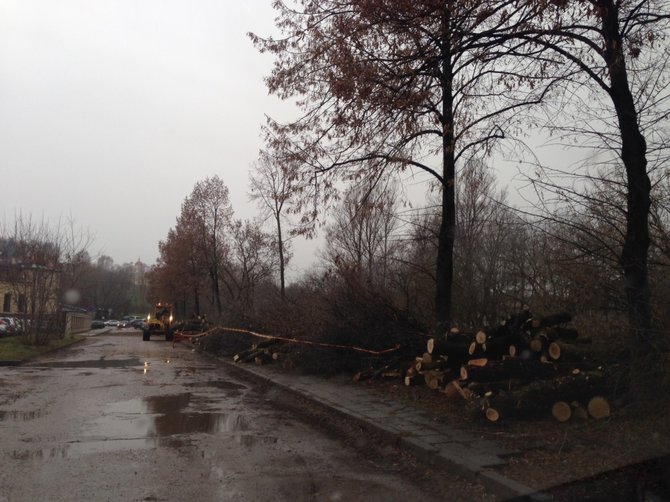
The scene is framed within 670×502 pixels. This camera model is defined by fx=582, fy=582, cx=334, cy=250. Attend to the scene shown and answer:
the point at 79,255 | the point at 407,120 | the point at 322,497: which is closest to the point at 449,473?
the point at 322,497

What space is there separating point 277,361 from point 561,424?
41.0 feet

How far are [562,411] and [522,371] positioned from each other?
1.38 m

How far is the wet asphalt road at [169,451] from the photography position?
19.9 feet

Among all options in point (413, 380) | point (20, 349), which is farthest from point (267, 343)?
point (20, 349)

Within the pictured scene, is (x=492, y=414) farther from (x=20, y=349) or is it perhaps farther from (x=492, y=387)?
(x=20, y=349)

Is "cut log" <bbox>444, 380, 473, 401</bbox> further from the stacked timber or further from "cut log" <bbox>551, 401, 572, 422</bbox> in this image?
the stacked timber

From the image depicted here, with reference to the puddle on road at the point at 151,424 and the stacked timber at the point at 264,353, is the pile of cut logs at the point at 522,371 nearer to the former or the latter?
the puddle on road at the point at 151,424

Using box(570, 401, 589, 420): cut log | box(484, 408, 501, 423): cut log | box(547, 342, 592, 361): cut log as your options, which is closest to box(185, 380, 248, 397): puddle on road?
box(484, 408, 501, 423): cut log

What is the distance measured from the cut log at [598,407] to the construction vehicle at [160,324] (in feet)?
125

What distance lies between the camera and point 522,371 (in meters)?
9.23

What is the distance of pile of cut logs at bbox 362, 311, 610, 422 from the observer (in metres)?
8.11

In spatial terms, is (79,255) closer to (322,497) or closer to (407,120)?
(407,120)

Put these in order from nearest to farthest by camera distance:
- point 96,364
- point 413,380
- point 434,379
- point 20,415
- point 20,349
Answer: point 20,415 → point 434,379 → point 413,380 → point 96,364 → point 20,349

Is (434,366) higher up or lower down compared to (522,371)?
lower down
